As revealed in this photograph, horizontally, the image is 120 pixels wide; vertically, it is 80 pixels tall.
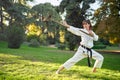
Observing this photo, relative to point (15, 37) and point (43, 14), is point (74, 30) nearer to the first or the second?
point (15, 37)

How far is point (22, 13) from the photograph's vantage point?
33.2 metres

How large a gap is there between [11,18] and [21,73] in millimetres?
25953

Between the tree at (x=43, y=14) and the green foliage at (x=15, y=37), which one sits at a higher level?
the tree at (x=43, y=14)

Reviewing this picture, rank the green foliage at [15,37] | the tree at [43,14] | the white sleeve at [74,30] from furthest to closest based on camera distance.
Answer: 1. the tree at [43,14]
2. the green foliage at [15,37]
3. the white sleeve at [74,30]

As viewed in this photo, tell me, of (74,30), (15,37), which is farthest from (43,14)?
(74,30)

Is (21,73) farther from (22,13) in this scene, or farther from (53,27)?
(53,27)

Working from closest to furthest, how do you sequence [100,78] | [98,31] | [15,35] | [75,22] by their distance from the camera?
1. [100,78]
2. [15,35]
3. [98,31]
4. [75,22]

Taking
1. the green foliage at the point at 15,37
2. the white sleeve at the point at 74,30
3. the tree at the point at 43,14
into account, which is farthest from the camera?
the tree at the point at 43,14

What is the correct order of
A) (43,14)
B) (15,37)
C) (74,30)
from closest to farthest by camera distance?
(74,30) < (15,37) < (43,14)

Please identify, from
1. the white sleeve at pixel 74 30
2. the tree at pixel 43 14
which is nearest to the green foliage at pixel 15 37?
the tree at pixel 43 14

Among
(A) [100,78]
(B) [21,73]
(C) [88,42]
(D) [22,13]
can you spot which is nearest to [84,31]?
(C) [88,42]

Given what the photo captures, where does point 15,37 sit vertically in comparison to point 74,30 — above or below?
below

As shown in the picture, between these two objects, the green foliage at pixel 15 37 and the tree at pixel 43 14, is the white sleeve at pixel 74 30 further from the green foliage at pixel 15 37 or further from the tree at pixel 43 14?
the tree at pixel 43 14

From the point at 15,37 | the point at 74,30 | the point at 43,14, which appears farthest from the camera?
the point at 43,14
